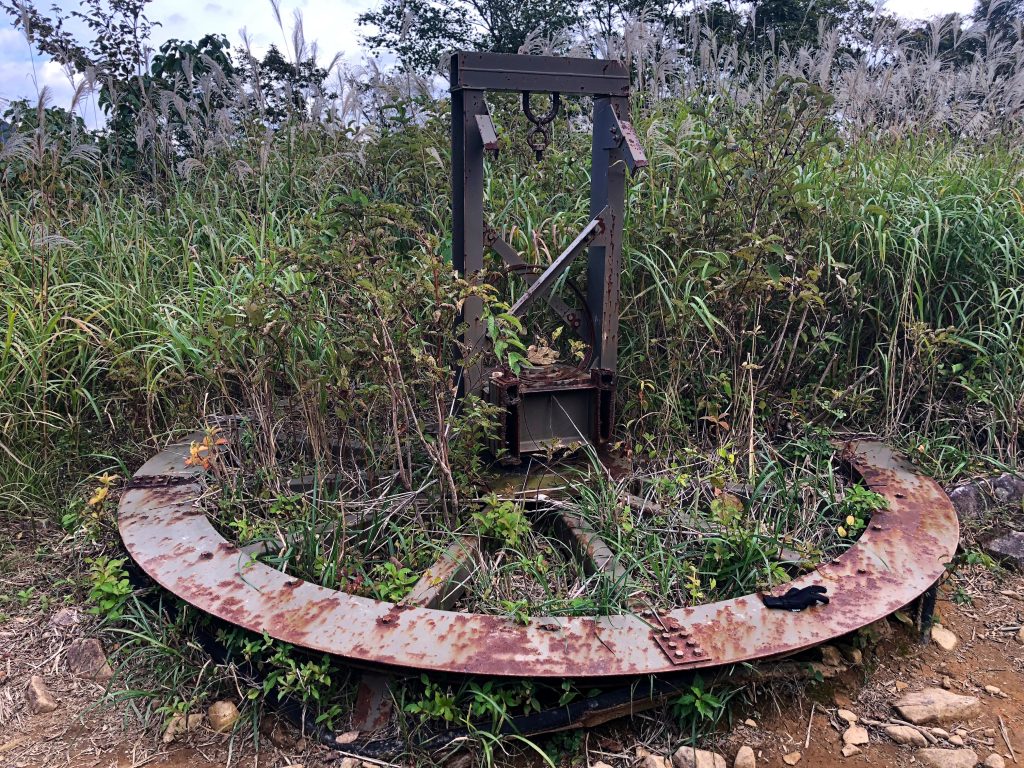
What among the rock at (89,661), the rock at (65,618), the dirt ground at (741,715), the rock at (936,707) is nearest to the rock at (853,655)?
the dirt ground at (741,715)

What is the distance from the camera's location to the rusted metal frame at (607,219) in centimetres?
273

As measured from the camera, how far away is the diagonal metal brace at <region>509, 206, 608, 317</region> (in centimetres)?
264

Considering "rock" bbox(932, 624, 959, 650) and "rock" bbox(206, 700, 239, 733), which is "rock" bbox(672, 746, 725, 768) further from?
"rock" bbox(206, 700, 239, 733)

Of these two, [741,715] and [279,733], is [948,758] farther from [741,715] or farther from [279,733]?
[279,733]

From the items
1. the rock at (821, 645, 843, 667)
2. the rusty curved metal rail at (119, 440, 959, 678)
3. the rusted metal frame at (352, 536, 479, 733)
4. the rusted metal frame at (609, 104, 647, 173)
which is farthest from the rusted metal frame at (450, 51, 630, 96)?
the rock at (821, 645, 843, 667)

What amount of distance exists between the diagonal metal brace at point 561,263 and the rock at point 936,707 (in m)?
1.65

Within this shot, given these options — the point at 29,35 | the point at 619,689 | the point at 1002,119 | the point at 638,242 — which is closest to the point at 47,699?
the point at 619,689

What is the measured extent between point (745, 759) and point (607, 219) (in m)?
1.79

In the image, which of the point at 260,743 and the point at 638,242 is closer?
the point at 260,743

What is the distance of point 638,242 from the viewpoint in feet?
11.1

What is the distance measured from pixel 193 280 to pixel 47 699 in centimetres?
196

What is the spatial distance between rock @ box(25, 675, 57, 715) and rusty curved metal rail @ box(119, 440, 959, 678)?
0.50m

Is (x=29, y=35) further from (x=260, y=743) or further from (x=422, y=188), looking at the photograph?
(x=260, y=743)

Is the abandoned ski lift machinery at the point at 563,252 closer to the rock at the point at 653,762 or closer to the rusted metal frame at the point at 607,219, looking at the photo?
the rusted metal frame at the point at 607,219
